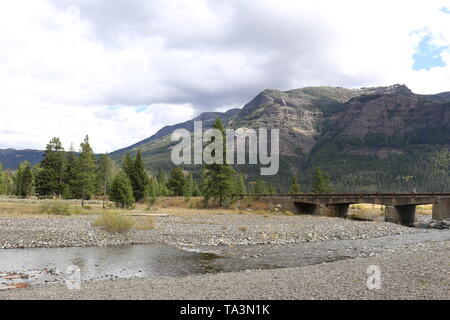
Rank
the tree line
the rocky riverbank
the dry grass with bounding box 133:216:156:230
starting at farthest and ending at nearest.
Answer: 1. the tree line
2. the dry grass with bounding box 133:216:156:230
3. the rocky riverbank

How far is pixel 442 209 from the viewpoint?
53.2 meters

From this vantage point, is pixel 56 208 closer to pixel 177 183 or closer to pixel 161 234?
pixel 161 234

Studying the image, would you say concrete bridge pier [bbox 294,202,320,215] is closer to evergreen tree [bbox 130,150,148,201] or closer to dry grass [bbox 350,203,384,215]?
dry grass [bbox 350,203,384,215]

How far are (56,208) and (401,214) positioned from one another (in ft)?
184

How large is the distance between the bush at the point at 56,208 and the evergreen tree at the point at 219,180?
24.6 meters

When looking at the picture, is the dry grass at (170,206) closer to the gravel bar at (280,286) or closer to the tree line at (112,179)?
the tree line at (112,179)

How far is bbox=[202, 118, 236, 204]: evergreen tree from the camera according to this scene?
62.9 meters

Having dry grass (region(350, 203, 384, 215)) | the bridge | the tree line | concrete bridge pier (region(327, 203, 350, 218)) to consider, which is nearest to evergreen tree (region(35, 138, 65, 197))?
the tree line

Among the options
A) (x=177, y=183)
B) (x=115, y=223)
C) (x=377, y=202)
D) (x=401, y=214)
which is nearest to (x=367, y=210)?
(x=401, y=214)
